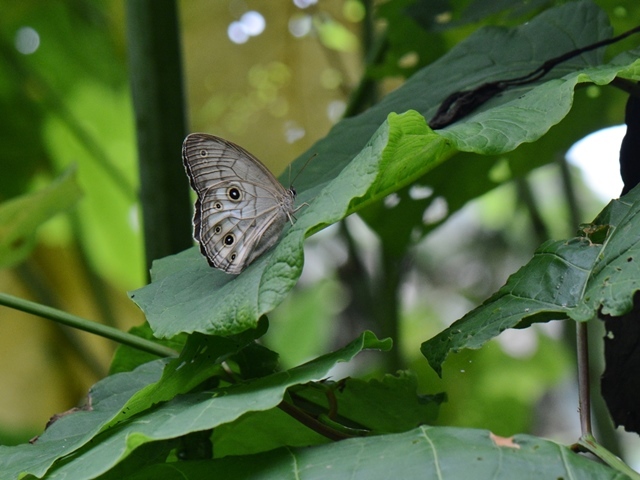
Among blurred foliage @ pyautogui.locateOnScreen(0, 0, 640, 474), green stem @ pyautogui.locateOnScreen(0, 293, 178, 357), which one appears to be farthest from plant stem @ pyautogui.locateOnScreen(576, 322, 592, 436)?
blurred foliage @ pyautogui.locateOnScreen(0, 0, 640, 474)

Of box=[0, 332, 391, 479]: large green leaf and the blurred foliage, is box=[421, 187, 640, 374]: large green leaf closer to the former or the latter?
box=[0, 332, 391, 479]: large green leaf

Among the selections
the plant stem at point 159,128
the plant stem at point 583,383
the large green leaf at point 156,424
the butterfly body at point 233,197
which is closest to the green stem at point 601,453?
the plant stem at point 583,383

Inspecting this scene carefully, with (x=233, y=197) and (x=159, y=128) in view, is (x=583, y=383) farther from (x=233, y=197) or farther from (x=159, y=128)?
(x=159, y=128)

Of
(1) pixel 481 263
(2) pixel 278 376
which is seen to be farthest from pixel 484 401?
(2) pixel 278 376

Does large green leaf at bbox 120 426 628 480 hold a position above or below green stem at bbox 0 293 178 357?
below

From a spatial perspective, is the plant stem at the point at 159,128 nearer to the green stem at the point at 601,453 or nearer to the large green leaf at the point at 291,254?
the large green leaf at the point at 291,254

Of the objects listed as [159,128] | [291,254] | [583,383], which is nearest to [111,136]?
[159,128]
